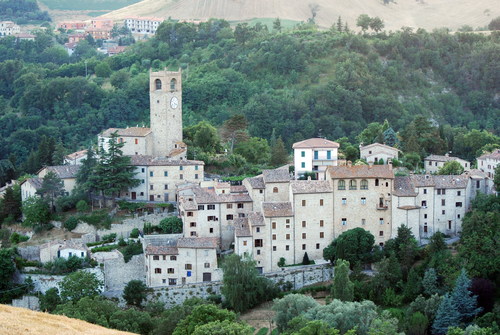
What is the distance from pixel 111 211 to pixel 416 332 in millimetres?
19954

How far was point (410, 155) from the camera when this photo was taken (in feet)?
216

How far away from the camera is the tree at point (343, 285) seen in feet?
165

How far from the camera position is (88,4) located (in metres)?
178

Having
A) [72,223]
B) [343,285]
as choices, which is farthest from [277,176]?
[72,223]

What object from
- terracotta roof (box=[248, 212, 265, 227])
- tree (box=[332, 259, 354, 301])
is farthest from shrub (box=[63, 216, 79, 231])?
tree (box=[332, 259, 354, 301])

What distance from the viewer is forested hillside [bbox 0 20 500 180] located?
9062 centimetres

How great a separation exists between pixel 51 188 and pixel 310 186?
616 inches

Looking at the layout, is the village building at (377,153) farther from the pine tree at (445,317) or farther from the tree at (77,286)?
the tree at (77,286)

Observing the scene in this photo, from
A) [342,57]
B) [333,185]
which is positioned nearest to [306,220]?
[333,185]

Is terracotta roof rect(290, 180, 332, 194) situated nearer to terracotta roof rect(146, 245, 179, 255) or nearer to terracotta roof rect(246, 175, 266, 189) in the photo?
terracotta roof rect(246, 175, 266, 189)

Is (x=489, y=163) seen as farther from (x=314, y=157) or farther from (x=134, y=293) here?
(x=134, y=293)

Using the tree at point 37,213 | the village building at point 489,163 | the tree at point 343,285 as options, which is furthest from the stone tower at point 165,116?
the village building at point 489,163

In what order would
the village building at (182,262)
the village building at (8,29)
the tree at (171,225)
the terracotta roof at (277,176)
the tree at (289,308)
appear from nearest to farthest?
the tree at (289,308), the village building at (182,262), the terracotta roof at (277,176), the tree at (171,225), the village building at (8,29)

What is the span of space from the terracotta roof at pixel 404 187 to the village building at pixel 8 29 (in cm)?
8922
